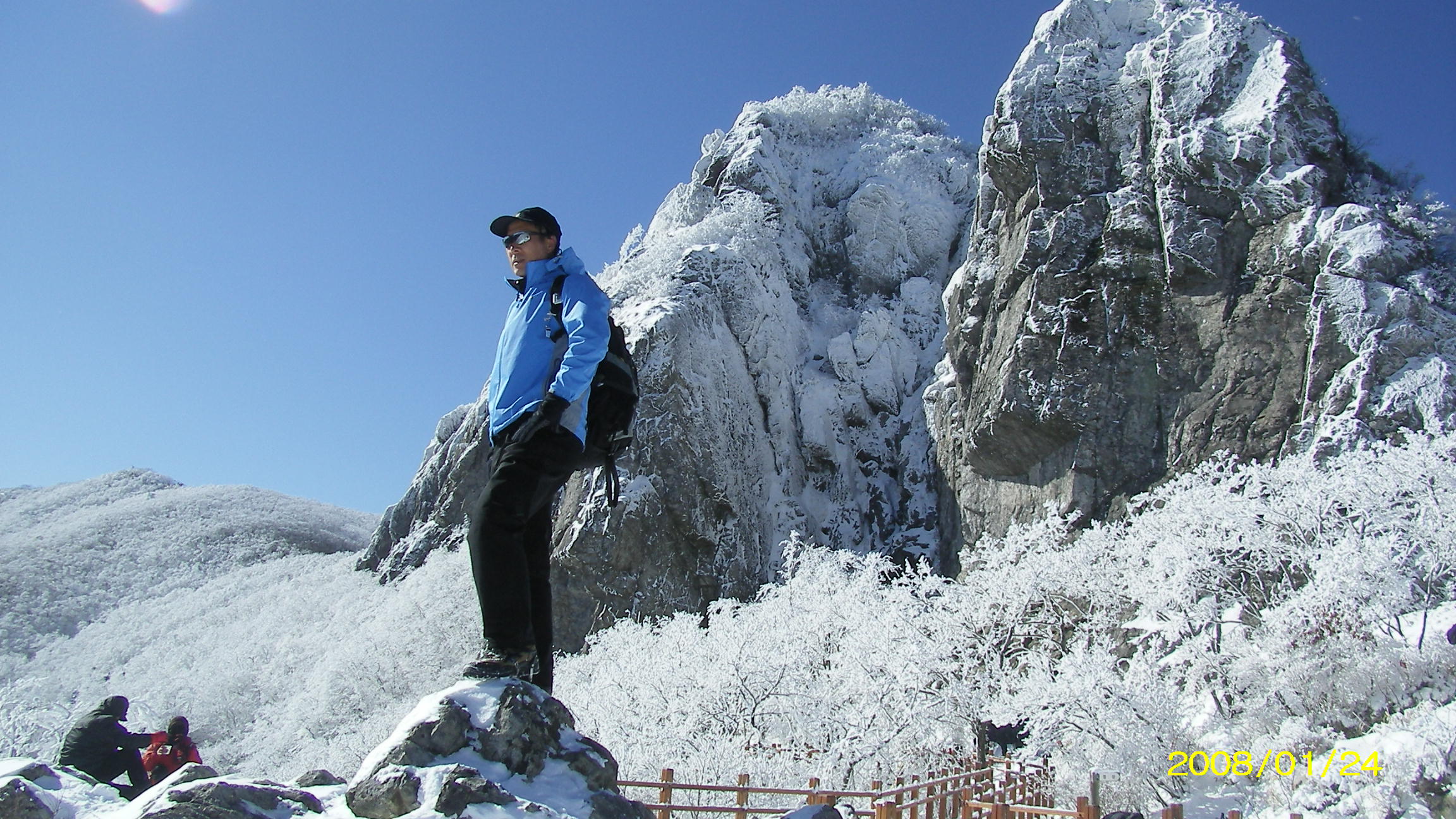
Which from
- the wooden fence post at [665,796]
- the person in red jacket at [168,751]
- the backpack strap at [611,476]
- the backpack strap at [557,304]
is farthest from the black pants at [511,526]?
the person in red jacket at [168,751]

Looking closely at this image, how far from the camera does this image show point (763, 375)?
131 feet

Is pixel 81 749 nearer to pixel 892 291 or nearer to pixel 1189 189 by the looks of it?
pixel 1189 189

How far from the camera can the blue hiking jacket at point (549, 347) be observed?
3.84 meters

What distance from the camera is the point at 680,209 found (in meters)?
49.6

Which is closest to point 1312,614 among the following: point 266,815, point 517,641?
point 517,641

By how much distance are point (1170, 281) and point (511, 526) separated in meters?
30.5

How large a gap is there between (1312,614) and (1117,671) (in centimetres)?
558

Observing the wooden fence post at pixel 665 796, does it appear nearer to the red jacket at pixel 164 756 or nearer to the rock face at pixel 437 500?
the red jacket at pixel 164 756

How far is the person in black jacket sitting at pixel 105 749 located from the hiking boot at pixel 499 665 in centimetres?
390

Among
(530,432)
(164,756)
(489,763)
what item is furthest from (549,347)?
(164,756)

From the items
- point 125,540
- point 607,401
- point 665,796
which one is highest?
point 125,540
